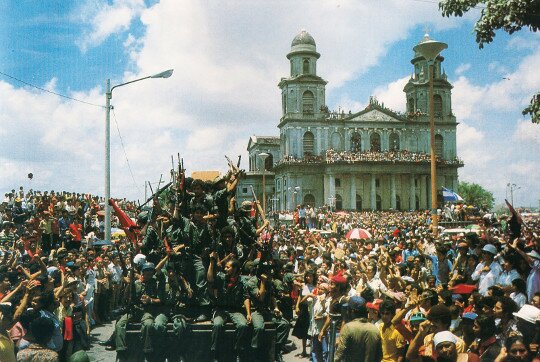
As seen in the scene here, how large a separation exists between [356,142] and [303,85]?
37.4 ft

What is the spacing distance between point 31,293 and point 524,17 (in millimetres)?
10150

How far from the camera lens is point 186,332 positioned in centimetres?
868

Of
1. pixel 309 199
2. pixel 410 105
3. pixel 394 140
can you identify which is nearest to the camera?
pixel 309 199

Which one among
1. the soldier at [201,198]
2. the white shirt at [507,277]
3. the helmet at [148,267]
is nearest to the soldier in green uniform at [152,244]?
the helmet at [148,267]

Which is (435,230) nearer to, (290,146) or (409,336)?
(409,336)

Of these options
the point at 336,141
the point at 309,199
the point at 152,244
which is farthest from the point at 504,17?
the point at 336,141

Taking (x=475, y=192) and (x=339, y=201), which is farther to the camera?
(x=475, y=192)

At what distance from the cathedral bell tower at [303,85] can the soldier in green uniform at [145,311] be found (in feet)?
208

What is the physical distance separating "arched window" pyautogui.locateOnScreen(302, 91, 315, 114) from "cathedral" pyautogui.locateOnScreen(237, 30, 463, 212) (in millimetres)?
136

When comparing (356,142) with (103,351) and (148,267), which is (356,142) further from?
(148,267)

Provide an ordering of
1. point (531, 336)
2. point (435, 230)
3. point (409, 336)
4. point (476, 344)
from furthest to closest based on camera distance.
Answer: point (435, 230) < point (409, 336) < point (476, 344) < point (531, 336)

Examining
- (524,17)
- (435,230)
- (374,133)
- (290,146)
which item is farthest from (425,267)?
(374,133)

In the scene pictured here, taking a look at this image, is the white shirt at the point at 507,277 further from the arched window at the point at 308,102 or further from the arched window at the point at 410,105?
the arched window at the point at 410,105

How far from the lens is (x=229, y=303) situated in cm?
902
